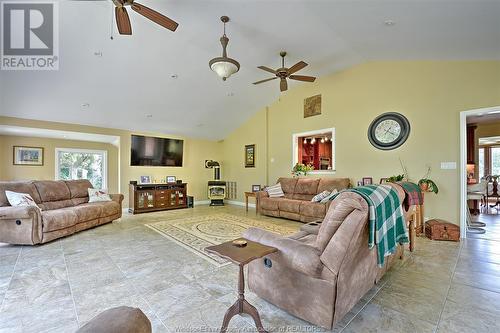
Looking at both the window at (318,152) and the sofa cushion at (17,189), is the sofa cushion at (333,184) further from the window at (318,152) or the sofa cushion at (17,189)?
the sofa cushion at (17,189)

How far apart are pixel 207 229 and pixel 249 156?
3.74 metres

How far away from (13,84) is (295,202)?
593 centimetres

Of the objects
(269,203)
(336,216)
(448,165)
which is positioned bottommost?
(269,203)

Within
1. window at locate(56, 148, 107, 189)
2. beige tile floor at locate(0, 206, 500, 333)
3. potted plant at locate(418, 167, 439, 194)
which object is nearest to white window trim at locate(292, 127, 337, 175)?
potted plant at locate(418, 167, 439, 194)

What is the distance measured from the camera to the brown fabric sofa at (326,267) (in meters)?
1.59

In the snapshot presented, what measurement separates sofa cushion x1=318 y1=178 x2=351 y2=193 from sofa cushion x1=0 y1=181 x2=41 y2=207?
592 cm

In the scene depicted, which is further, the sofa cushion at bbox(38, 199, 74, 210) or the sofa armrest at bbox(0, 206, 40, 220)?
the sofa cushion at bbox(38, 199, 74, 210)

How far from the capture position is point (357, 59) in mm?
5055

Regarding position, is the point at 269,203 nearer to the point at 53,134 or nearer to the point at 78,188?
the point at 78,188

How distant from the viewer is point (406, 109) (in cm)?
466

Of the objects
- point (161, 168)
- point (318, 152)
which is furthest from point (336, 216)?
point (318, 152)

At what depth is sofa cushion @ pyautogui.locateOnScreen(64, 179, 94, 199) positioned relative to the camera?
5031 mm

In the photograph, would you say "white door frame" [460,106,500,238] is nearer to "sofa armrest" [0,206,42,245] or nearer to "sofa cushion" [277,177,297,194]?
"sofa cushion" [277,177,297,194]

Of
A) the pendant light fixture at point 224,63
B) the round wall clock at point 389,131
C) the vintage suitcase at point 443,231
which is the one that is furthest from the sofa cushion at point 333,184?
the pendant light fixture at point 224,63
